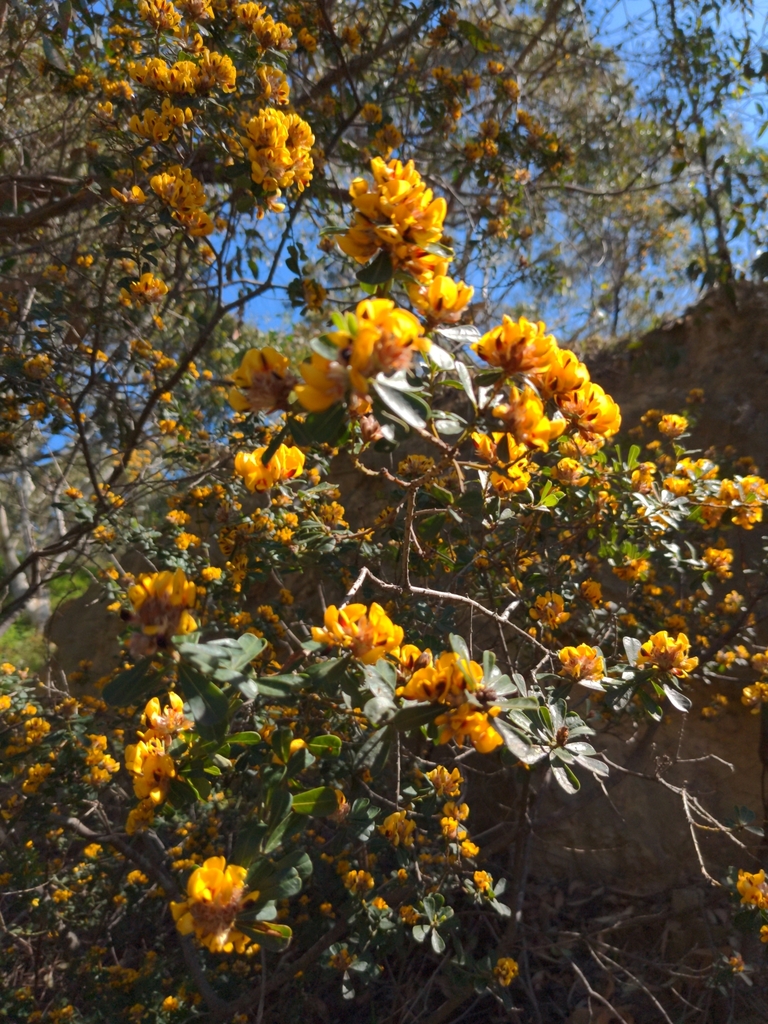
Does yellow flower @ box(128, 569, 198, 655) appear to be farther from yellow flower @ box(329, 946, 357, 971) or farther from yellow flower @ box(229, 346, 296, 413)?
yellow flower @ box(329, 946, 357, 971)

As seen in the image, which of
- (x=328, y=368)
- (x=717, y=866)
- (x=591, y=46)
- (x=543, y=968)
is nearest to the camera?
(x=328, y=368)

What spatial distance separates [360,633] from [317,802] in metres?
0.31

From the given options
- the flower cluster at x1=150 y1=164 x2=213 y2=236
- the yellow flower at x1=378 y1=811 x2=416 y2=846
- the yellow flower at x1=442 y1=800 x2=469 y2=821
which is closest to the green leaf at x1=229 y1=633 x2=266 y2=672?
the yellow flower at x1=378 y1=811 x2=416 y2=846

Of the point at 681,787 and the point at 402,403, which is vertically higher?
the point at 402,403

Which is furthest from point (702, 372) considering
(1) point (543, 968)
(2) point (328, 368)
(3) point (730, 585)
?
(2) point (328, 368)

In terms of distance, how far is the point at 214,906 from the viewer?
2.91ft

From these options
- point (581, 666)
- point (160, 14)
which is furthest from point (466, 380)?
point (160, 14)

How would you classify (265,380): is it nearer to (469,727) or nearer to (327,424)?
(327,424)

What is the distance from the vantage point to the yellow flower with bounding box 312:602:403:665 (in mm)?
962

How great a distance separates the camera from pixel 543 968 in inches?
107

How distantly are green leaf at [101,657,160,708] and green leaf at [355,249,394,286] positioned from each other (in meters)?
0.67

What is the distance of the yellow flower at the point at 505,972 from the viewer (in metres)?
2.14

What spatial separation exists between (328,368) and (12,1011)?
10.7 ft

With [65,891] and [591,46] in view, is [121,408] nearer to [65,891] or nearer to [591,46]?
[65,891]
